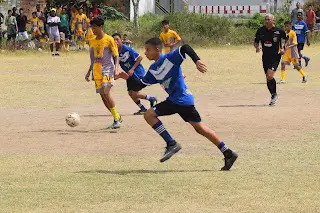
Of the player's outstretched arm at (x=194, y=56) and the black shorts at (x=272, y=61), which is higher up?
the player's outstretched arm at (x=194, y=56)

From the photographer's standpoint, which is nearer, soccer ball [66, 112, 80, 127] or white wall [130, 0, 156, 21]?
soccer ball [66, 112, 80, 127]

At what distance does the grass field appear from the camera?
29.9 feet

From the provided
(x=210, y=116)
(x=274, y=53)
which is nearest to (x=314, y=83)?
(x=274, y=53)

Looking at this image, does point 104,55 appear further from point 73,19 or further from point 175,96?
point 73,19

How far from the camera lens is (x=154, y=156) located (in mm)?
12289

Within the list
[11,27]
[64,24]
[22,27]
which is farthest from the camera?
[64,24]

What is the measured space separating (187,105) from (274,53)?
A: 8.48 m

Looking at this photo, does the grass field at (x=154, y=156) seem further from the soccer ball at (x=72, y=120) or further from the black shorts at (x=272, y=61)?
the black shorts at (x=272, y=61)

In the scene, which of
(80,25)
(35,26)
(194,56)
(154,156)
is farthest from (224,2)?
(194,56)

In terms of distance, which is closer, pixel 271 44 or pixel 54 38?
pixel 271 44

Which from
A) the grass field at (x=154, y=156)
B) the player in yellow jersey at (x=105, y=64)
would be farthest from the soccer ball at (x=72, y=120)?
the player in yellow jersey at (x=105, y=64)

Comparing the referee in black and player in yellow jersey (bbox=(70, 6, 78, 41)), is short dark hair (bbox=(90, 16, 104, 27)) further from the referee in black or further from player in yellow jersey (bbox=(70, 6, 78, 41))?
player in yellow jersey (bbox=(70, 6, 78, 41))

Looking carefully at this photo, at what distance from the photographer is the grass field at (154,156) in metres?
9.12

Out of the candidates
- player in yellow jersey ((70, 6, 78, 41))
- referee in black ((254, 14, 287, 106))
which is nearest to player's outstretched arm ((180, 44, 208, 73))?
referee in black ((254, 14, 287, 106))
